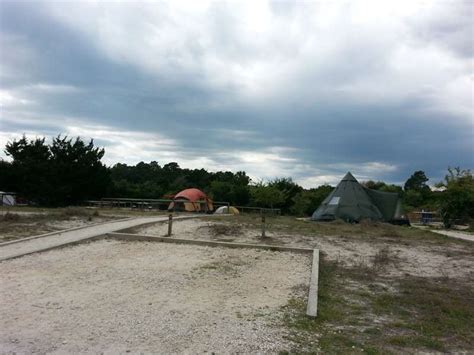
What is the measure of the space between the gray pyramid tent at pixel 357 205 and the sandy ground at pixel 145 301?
11.9m

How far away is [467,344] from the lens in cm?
413

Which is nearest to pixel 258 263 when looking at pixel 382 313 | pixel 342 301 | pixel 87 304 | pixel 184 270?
pixel 184 270

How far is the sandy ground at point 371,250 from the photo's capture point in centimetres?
812

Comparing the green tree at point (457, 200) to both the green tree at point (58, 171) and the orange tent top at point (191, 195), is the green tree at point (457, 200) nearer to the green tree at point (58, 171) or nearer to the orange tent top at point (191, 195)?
the orange tent top at point (191, 195)

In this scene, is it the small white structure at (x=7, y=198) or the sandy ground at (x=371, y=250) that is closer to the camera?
the sandy ground at (x=371, y=250)

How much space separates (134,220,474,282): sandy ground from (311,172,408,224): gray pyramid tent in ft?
24.6

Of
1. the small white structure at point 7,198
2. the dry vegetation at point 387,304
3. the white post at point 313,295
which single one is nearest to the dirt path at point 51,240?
the white post at point 313,295

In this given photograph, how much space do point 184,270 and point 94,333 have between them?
3.16 m

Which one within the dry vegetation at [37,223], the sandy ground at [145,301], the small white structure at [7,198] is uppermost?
the small white structure at [7,198]

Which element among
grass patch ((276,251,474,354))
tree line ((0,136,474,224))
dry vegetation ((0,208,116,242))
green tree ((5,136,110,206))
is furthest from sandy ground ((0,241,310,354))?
green tree ((5,136,110,206))

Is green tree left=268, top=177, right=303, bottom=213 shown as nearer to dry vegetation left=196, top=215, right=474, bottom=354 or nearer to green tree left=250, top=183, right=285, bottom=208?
green tree left=250, top=183, right=285, bottom=208

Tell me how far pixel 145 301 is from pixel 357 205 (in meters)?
16.5

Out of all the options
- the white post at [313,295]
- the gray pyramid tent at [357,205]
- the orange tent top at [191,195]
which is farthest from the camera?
the orange tent top at [191,195]

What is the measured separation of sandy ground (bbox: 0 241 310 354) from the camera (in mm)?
3916
